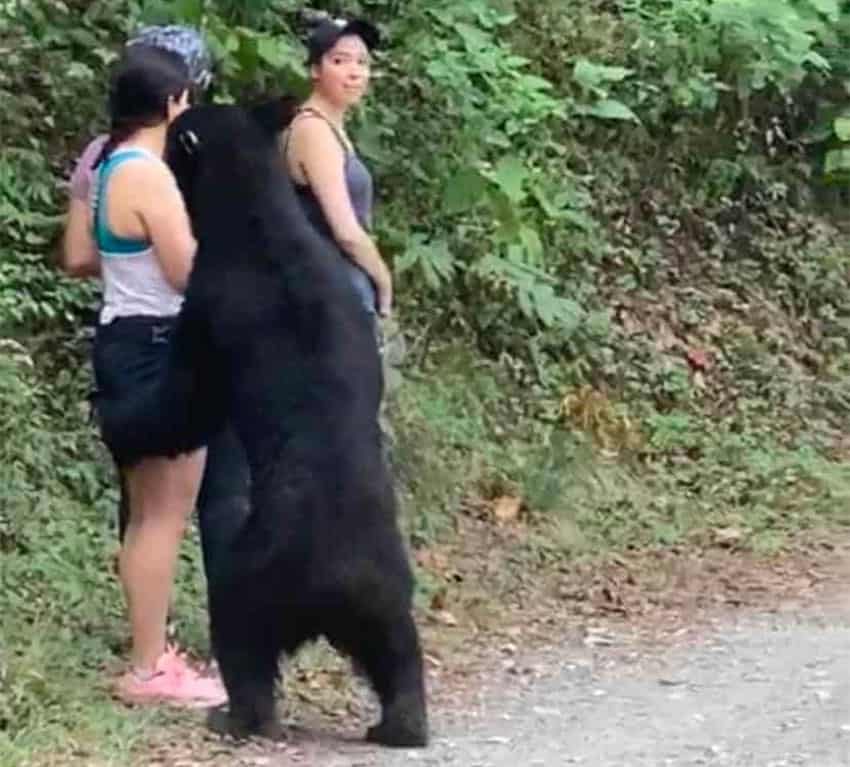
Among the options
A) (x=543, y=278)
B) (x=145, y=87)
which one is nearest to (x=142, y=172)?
(x=145, y=87)

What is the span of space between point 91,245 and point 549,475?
13.4ft

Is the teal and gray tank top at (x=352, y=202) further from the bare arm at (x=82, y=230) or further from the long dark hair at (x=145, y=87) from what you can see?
the bare arm at (x=82, y=230)

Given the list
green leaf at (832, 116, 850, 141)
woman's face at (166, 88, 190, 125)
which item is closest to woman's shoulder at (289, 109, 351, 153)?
woman's face at (166, 88, 190, 125)

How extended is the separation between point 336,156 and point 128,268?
3.01 feet

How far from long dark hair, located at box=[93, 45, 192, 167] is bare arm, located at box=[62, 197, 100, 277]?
0.24 metres

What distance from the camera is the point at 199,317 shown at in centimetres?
652

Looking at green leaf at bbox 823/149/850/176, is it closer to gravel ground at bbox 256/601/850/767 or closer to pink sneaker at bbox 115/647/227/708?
gravel ground at bbox 256/601/850/767

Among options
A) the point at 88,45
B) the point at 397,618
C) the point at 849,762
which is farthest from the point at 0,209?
the point at 849,762

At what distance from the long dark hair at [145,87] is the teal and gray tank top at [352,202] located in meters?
0.51

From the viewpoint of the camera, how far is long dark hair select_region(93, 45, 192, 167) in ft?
22.6

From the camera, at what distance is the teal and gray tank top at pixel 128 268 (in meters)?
6.86

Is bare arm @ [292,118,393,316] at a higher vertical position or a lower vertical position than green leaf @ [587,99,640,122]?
higher

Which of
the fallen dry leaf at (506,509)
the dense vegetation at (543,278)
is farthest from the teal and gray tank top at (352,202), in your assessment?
the fallen dry leaf at (506,509)

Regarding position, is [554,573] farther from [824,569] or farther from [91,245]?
[91,245]
